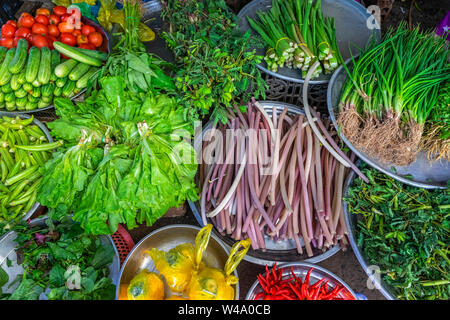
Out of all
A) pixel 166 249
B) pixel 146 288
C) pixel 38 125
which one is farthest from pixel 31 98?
pixel 146 288

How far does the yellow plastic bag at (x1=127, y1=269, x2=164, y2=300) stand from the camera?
166 centimetres

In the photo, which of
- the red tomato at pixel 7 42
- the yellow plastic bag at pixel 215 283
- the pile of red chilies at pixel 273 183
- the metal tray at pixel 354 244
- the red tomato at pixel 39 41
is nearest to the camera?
the yellow plastic bag at pixel 215 283

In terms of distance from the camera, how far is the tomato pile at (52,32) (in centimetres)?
279

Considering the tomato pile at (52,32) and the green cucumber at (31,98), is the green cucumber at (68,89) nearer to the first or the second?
the green cucumber at (31,98)

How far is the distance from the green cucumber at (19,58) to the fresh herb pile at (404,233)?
306cm

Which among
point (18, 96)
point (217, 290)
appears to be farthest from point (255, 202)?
point (18, 96)

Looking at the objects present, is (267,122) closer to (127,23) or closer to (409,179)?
(409,179)

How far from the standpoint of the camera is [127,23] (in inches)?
93.0

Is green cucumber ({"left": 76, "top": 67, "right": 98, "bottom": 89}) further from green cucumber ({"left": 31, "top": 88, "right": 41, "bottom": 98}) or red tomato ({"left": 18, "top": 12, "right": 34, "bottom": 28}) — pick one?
red tomato ({"left": 18, "top": 12, "right": 34, "bottom": 28})

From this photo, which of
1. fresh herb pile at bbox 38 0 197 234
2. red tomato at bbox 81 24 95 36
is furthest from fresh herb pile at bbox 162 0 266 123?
red tomato at bbox 81 24 95 36

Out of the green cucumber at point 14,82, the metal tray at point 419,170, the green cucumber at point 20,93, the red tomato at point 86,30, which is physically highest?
the red tomato at point 86,30

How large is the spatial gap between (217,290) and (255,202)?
2.26ft

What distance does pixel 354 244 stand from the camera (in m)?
2.07

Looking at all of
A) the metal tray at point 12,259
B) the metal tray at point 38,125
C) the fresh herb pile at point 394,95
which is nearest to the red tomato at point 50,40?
the metal tray at point 38,125
